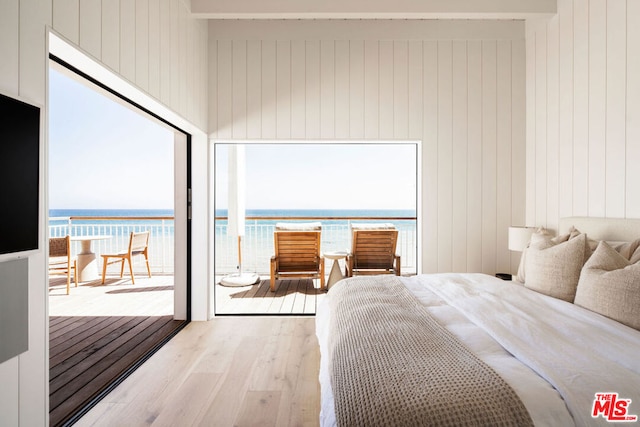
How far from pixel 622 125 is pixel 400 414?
2.61 metres

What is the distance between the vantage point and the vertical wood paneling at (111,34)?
1814 millimetres

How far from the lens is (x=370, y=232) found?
169 inches

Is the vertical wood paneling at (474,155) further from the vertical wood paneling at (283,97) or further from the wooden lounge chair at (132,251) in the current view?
the wooden lounge chair at (132,251)

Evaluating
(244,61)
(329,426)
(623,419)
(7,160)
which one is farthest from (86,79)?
(623,419)

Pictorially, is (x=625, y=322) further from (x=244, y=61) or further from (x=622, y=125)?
(x=244, y=61)

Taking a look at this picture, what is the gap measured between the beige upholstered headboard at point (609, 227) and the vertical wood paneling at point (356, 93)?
2.14 meters

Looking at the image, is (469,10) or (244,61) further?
(244,61)

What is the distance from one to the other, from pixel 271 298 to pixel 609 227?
3.52 m

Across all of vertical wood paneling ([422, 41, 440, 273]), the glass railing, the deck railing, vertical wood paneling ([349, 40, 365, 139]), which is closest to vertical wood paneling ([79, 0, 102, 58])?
vertical wood paneling ([349, 40, 365, 139])

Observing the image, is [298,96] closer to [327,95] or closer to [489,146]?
[327,95]

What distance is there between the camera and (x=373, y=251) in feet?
14.4

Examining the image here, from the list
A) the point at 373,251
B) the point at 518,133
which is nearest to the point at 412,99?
the point at 518,133

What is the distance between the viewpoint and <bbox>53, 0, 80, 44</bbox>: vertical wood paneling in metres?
1.48

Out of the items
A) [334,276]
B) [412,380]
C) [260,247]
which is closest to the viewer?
[412,380]
